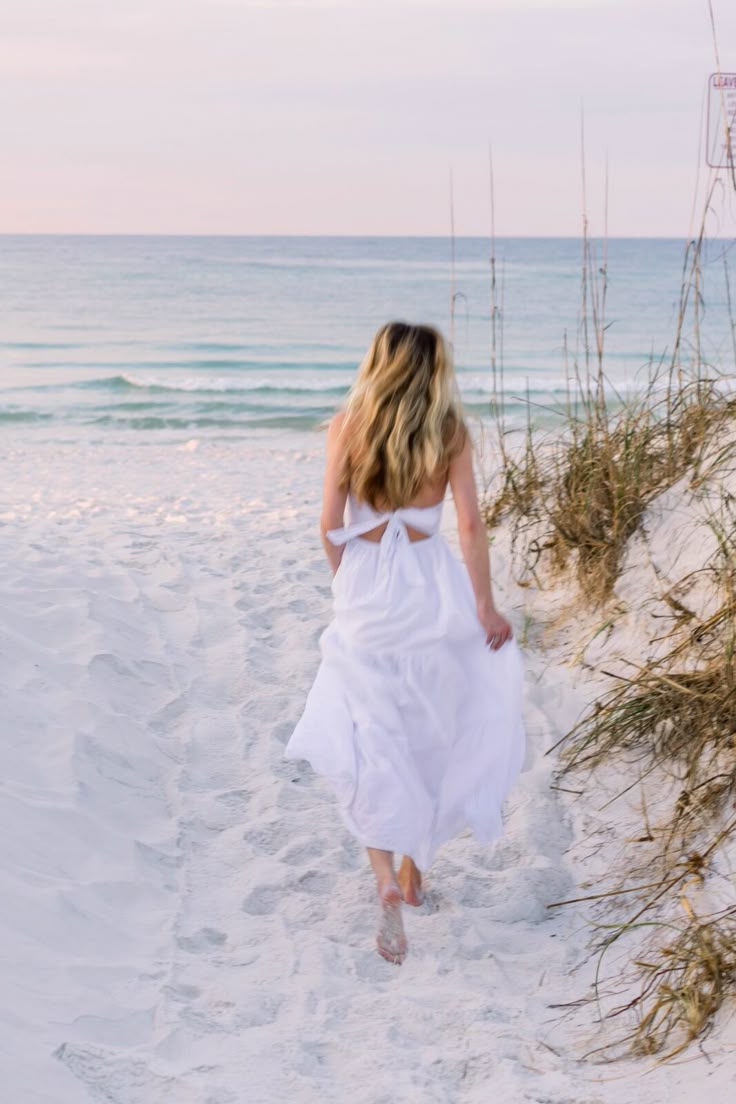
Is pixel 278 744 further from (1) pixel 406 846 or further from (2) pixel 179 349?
(2) pixel 179 349

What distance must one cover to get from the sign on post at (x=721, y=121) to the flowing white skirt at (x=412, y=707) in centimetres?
195

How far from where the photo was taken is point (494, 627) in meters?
2.59

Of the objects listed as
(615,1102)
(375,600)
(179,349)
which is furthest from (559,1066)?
(179,349)

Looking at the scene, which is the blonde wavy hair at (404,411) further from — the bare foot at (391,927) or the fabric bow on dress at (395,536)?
the bare foot at (391,927)

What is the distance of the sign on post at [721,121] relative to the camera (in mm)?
3504

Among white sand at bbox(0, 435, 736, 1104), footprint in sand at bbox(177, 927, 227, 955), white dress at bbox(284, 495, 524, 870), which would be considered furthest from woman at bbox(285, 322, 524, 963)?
footprint in sand at bbox(177, 927, 227, 955)

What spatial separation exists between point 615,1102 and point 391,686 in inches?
40.2

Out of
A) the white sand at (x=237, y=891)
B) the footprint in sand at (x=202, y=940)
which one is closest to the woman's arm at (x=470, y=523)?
the white sand at (x=237, y=891)

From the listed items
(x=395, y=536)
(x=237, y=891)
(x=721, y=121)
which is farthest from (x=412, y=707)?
(x=721, y=121)

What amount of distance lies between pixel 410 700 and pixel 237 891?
690 millimetres

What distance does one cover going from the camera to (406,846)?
8.32 ft

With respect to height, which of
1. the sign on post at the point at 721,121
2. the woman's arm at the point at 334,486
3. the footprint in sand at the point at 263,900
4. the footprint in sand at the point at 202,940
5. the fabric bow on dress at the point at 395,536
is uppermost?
the sign on post at the point at 721,121

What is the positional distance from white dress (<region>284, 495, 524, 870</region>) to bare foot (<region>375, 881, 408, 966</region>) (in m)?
0.10

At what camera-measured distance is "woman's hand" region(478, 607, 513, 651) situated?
8.45ft
